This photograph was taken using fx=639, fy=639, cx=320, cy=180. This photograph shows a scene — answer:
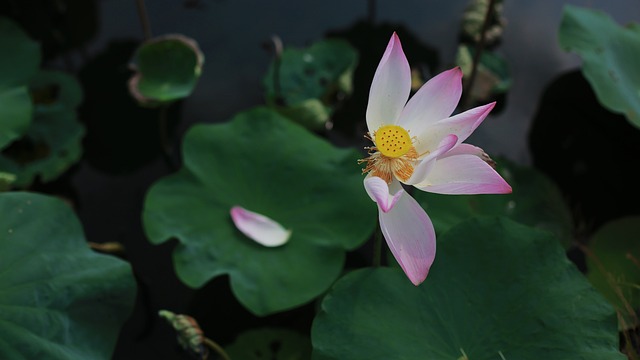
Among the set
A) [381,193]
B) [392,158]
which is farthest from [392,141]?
[381,193]

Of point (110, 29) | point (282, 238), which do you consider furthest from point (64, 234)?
point (110, 29)

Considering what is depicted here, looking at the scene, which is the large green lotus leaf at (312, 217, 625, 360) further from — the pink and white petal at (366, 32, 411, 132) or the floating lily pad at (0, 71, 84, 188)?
Result: the floating lily pad at (0, 71, 84, 188)

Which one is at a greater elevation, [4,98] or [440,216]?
[4,98]

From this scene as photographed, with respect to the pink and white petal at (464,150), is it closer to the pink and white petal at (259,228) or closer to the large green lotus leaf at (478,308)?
the large green lotus leaf at (478,308)

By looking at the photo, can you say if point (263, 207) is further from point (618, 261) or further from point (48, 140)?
point (618, 261)

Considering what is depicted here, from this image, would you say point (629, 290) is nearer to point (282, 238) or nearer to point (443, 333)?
point (443, 333)

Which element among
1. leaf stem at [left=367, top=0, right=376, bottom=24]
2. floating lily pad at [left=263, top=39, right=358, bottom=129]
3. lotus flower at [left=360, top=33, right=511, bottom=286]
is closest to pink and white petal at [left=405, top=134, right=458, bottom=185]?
lotus flower at [left=360, top=33, right=511, bottom=286]
